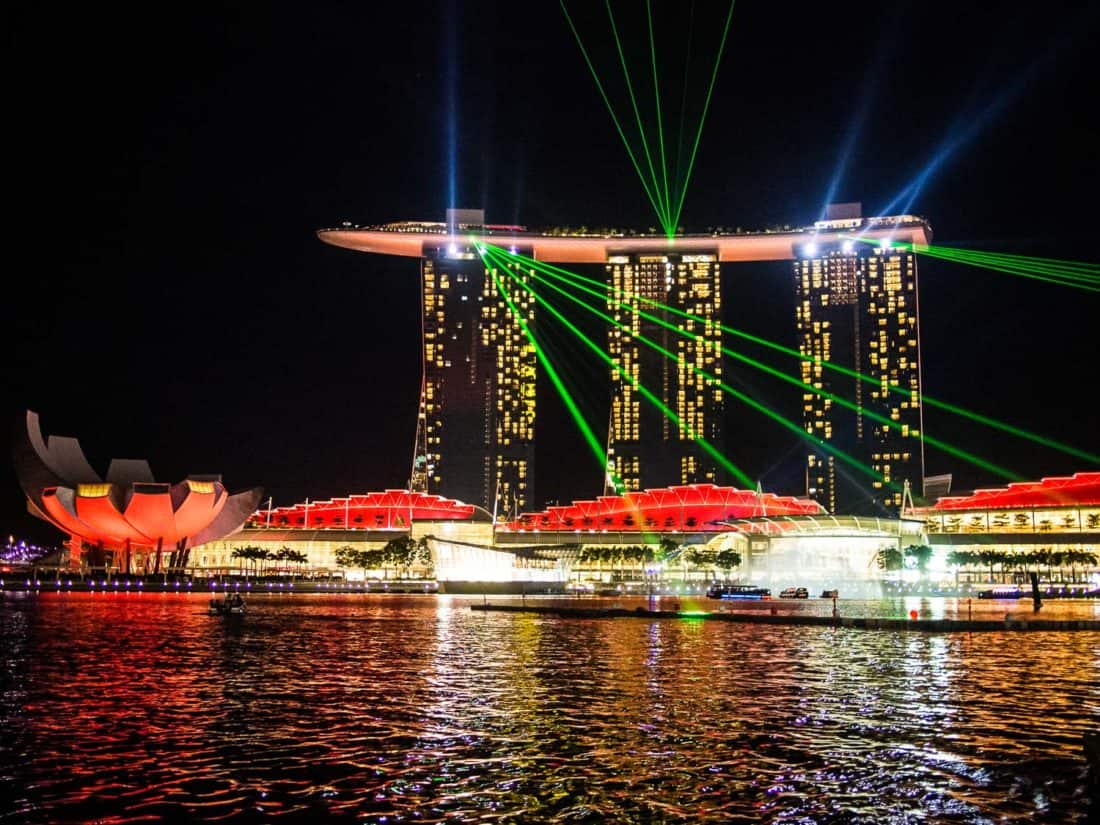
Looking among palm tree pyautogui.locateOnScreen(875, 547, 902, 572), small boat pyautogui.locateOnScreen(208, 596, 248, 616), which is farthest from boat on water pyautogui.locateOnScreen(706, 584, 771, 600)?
palm tree pyautogui.locateOnScreen(875, 547, 902, 572)

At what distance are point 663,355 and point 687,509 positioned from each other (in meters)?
45.5

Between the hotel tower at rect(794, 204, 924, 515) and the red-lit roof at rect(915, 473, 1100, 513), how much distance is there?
2997 cm

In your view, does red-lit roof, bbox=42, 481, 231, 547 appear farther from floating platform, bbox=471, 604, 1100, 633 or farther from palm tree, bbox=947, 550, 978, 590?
palm tree, bbox=947, 550, 978, 590

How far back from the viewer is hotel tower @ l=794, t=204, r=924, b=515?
6299 inches

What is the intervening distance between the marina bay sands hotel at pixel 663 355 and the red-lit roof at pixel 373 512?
71.3 ft

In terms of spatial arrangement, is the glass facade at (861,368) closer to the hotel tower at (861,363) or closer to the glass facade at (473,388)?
the hotel tower at (861,363)

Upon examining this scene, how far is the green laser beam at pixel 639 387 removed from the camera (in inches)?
6575

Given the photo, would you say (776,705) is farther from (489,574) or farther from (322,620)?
(489,574)

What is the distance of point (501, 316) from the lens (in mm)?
170375

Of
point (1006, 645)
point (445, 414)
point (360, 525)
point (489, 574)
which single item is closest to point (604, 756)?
point (1006, 645)

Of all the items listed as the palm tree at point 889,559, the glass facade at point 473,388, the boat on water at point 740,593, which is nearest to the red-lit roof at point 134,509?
the boat on water at point 740,593

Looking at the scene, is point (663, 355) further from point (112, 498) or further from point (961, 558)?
point (112, 498)

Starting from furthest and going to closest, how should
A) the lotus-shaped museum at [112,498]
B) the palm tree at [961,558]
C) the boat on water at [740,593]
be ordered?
the palm tree at [961,558], the lotus-shaped museum at [112,498], the boat on water at [740,593]

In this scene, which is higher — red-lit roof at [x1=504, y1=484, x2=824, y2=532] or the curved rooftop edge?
the curved rooftop edge
